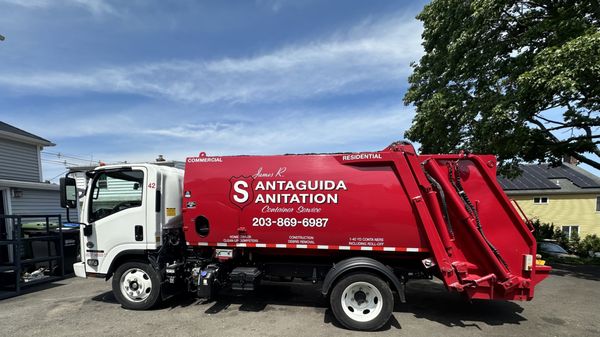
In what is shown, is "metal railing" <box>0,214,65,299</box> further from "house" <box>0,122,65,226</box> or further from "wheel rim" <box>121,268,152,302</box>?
"wheel rim" <box>121,268,152,302</box>

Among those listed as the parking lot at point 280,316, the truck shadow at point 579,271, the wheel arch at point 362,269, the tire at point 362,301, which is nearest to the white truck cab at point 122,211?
the parking lot at point 280,316

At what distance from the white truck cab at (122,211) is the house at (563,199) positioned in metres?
29.3

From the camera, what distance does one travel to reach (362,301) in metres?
5.23

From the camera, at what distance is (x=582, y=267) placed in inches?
430

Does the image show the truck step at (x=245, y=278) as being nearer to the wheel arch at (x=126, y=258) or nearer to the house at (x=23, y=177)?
the wheel arch at (x=126, y=258)

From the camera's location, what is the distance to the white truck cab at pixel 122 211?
5.87 m

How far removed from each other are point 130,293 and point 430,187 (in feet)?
17.3

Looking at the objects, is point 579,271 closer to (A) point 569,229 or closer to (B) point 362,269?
(B) point 362,269

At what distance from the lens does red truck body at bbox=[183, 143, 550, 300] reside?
502cm

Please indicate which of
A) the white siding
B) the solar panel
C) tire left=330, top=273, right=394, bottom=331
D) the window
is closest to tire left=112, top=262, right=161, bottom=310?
tire left=330, top=273, right=394, bottom=331

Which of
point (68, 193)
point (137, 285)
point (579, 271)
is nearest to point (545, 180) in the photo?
point (579, 271)

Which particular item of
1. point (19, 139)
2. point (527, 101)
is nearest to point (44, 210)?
point (19, 139)

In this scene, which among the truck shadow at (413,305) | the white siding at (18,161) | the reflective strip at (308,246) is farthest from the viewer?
the white siding at (18,161)

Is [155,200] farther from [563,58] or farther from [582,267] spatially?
[582,267]
